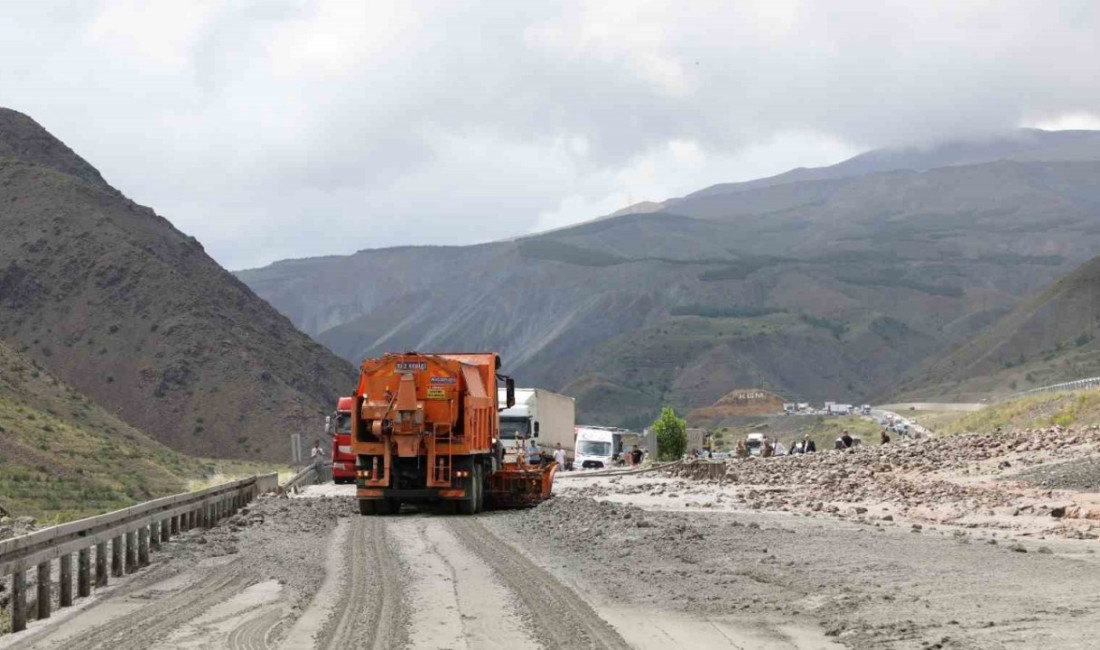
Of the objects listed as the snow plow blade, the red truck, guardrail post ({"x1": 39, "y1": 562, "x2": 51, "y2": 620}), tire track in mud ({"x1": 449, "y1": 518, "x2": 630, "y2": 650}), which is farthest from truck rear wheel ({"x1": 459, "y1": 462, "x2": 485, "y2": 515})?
guardrail post ({"x1": 39, "y1": 562, "x2": 51, "y2": 620})

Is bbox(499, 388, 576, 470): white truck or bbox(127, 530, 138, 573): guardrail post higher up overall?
bbox(499, 388, 576, 470): white truck

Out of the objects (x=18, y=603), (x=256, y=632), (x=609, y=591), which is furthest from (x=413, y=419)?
(x=256, y=632)

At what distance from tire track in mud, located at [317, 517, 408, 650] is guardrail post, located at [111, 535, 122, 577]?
3.03 meters

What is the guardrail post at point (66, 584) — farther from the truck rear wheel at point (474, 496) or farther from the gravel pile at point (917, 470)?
the gravel pile at point (917, 470)

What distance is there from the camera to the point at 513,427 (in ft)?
158

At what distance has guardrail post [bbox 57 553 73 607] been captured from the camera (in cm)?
1622

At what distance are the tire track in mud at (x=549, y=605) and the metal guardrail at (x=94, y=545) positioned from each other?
500 centimetres

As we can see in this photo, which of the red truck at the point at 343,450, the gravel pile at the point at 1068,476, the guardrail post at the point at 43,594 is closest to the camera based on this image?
the guardrail post at the point at 43,594

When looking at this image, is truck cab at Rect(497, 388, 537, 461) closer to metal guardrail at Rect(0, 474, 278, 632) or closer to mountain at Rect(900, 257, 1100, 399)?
A: metal guardrail at Rect(0, 474, 278, 632)

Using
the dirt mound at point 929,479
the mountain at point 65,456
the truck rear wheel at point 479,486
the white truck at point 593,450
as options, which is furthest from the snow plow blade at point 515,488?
the white truck at point 593,450

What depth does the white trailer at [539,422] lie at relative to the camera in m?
47.3

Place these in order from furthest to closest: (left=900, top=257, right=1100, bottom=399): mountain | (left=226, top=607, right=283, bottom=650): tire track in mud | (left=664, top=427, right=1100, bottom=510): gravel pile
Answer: (left=900, top=257, right=1100, bottom=399): mountain < (left=664, top=427, right=1100, bottom=510): gravel pile < (left=226, top=607, right=283, bottom=650): tire track in mud

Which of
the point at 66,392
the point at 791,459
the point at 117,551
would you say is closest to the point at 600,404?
the point at 66,392

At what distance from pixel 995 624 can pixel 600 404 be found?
183609 mm
